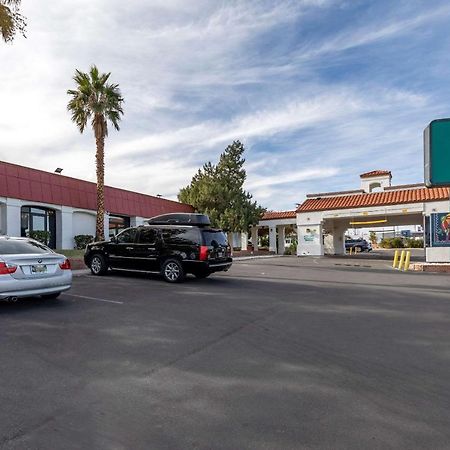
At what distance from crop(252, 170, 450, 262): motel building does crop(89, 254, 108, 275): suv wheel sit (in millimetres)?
16412

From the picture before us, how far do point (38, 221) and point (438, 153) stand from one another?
2148 cm

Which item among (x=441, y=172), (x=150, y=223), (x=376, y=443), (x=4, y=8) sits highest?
(x=4, y=8)

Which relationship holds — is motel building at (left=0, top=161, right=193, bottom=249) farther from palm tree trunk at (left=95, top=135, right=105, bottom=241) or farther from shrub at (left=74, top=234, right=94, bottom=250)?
palm tree trunk at (left=95, top=135, right=105, bottom=241)

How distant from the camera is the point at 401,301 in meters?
9.34

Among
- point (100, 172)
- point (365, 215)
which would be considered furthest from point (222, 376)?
point (365, 215)

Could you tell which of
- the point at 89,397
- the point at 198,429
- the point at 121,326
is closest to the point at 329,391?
the point at 198,429

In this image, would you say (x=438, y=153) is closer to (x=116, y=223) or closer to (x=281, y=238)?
(x=116, y=223)

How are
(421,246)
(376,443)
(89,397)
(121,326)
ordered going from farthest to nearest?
1. (421,246)
2. (121,326)
3. (89,397)
4. (376,443)

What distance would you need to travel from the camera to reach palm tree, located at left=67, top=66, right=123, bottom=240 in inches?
869

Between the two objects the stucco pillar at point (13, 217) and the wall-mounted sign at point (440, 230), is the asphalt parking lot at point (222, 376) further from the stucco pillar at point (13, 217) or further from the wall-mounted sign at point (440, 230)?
the stucco pillar at point (13, 217)

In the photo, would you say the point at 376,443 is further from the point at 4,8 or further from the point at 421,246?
the point at 421,246

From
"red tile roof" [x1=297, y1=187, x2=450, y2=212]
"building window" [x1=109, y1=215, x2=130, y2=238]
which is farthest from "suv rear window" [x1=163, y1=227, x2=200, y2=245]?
"red tile roof" [x1=297, y1=187, x2=450, y2=212]

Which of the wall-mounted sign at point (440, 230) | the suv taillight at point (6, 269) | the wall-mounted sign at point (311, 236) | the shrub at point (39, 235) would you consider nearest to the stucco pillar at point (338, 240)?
the wall-mounted sign at point (311, 236)

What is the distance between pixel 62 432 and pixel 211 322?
3.95m
